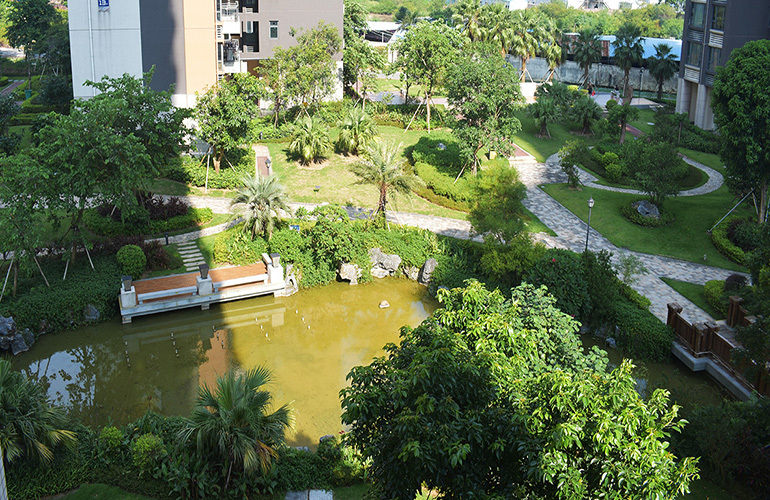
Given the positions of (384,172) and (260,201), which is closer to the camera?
(260,201)

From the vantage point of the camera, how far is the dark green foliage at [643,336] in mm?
25438

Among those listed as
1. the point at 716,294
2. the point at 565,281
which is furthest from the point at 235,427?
the point at 716,294

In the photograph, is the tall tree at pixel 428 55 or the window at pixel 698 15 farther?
the window at pixel 698 15

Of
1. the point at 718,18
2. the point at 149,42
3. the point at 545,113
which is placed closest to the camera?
the point at 149,42

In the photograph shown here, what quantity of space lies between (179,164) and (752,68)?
1111 inches

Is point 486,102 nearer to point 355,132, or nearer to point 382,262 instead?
point 355,132

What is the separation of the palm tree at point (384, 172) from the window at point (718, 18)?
98.2ft

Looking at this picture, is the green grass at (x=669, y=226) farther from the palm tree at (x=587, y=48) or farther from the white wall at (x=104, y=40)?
the palm tree at (x=587, y=48)

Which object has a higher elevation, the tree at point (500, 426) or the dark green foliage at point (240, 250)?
the tree at point (500, 426)

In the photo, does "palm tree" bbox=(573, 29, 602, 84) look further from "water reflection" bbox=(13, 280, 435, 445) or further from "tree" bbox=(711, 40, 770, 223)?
"water reflection" bbox=(13, 280, 435, 445)

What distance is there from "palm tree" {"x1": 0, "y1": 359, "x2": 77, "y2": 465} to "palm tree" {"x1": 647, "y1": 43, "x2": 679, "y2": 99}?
56688 mm

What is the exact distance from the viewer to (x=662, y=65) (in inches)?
2399

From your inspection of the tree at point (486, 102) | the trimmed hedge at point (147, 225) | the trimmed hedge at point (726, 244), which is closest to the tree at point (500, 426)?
the trimmed hedge at point (147, 225)

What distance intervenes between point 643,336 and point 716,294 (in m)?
4.68
